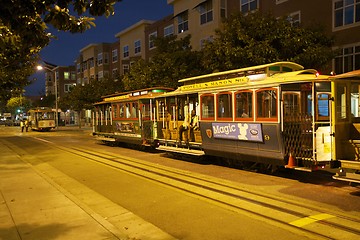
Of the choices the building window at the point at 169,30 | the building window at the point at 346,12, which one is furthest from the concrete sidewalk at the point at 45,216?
the building window at the point at 169,30

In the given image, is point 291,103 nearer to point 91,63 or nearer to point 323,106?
point 323,106

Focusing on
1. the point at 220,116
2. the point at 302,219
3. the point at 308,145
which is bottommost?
the point at 302,219

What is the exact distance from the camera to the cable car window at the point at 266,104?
34.9ft

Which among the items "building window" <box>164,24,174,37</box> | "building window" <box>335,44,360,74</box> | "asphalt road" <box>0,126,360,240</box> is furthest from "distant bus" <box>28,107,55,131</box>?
"building window" <box>335,44,360,74</box>

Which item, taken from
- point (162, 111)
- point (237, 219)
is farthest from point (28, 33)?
point (162, 111)

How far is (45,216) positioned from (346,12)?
2037cm

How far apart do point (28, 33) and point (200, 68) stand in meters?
20.1

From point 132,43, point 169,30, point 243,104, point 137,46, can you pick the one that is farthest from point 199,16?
point 243,104

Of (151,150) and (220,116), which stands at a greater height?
(220,116)

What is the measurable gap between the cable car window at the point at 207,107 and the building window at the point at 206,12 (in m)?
19.5

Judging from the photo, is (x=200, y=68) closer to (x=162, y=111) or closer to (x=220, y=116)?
(x=162, y=111)

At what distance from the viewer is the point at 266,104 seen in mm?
10969

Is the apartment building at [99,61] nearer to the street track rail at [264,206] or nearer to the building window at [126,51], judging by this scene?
the building window at [126,51]

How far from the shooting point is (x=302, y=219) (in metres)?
6.76
